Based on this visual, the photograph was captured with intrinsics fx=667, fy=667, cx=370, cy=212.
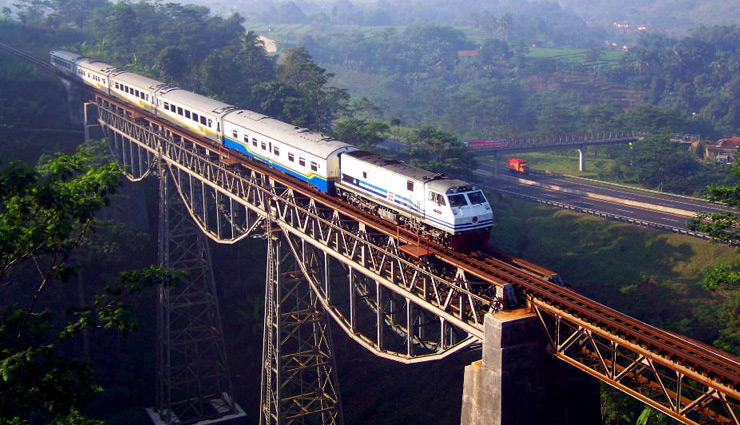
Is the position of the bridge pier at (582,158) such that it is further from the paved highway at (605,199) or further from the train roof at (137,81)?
the train roof at (137,81)

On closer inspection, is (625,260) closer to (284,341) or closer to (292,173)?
(292,173)

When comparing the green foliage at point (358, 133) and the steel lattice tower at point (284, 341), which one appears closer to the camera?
the steel lattice tower at point (284, 341)

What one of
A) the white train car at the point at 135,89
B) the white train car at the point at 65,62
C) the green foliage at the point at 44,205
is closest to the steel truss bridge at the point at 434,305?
the white train car at the point at 135,89

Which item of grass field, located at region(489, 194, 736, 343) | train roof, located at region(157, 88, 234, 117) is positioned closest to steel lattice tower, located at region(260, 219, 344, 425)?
train roof, located at region(157, 88, 234, 117)

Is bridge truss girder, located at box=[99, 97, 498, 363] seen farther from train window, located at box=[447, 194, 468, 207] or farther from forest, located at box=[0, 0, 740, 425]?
forest, located at box=[0, 0, 740, 425]

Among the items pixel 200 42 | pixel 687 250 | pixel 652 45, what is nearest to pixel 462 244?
pixel 687 250

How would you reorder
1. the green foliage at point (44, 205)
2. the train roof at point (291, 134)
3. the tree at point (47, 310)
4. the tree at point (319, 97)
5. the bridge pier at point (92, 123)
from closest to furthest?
the tree at point (47, 310) < the green foliage at point (44, 205) < the train roof at point (291, 134) < the bridge pier at point (92, 123) < the tree at point (319, 97)
